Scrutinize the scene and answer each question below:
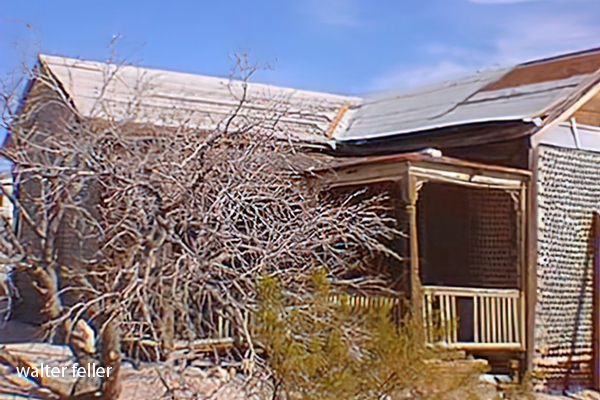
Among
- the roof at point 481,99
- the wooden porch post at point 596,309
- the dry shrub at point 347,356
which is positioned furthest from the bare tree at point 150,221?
the wooden porch post at point 596,309

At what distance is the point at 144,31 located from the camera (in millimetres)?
3785

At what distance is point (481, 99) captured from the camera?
514 centimetres

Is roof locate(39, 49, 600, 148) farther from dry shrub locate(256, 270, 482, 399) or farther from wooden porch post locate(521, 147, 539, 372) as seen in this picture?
dry shrub locate(256, 270, 482, 399)

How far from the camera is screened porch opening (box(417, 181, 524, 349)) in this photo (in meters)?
5.01

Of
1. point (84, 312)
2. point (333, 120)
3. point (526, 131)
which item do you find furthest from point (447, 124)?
point (84, 312)

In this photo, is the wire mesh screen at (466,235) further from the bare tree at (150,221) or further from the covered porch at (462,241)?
the bare tree at (150,221)

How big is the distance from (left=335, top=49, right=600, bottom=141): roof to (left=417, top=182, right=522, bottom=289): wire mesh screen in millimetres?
558

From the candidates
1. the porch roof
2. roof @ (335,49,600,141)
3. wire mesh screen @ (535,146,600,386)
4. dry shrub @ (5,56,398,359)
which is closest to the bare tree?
dry shrub @ (5,56,398,359)

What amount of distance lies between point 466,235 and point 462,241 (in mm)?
55

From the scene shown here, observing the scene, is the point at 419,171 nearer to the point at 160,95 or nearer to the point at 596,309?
the point at 596,309

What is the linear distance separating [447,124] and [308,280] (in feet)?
6.14

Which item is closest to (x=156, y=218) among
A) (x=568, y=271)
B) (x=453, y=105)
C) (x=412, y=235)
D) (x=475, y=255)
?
(x=412, y=235)

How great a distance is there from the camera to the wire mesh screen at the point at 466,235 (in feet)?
17.0

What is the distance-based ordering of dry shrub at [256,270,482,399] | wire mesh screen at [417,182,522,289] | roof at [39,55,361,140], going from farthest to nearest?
wire mesh screen at [417,182,522,289]
roof at [39,55,361,140]
dry shrub at [256,270,482,399]
